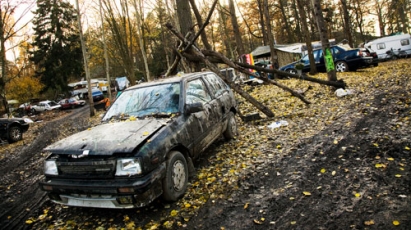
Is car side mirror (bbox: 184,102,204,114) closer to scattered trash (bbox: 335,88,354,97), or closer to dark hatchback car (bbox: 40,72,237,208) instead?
dark hatchback car (bbox: 40,72,237,208)

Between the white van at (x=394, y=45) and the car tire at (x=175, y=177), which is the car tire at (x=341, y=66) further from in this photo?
the car tire at (x=175, y=177)

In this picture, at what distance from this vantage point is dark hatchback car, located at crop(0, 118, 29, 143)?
11.9 m

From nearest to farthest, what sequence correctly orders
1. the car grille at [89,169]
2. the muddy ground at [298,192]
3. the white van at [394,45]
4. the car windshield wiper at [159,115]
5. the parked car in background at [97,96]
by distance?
the muddy ground at [298,192], the car grille at [89,169], the car windshield wiper at [159,115], the white van at [394,45], the parked car in background at [97,96]

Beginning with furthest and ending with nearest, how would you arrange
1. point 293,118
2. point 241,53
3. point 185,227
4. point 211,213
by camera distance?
point 241,53 < point 293,118 < point 211,213 < point 185,227

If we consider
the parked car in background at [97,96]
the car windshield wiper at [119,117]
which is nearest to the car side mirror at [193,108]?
the car windshield wiper at [119,117]

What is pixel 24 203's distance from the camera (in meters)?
4.62

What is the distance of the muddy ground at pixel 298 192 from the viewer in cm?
295

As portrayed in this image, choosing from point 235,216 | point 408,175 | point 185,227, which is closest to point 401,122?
point 408,175

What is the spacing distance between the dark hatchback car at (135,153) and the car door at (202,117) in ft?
0.06

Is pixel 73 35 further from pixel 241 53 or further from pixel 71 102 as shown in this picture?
pixel 241 53

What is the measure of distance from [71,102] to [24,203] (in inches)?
1080

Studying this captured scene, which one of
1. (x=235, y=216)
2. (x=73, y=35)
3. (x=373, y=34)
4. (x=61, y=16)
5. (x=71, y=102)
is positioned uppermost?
(x=61, y=16)

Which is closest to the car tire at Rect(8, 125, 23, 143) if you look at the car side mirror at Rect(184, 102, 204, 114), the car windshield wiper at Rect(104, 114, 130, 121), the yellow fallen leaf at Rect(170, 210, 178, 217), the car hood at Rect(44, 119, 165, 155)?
the car windshield wiper at Rect(104, 114, 130, 121)

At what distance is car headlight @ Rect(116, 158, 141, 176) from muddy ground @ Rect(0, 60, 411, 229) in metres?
A: 0.71
